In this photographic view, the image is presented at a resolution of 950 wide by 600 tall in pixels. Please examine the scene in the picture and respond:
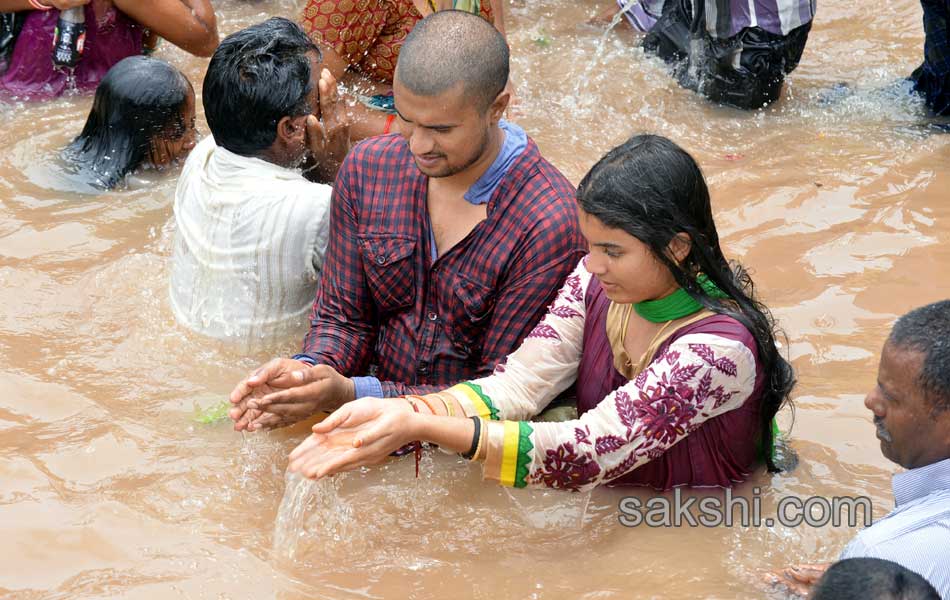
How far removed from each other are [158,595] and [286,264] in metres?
1.23

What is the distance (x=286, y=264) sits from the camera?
12.8 feet

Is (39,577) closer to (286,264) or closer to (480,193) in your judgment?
(286,264)

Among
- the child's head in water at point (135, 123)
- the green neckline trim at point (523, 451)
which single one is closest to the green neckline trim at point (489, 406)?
the green neckline trim at point (523, 451)

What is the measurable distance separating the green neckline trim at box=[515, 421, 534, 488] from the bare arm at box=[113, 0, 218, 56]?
3691 millimetres

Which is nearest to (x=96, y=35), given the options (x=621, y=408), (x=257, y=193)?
(x=257, y=193)

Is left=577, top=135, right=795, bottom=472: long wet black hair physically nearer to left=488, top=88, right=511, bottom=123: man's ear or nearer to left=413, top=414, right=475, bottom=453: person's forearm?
left=488, top=88, right=511, bottom=123: man's ear

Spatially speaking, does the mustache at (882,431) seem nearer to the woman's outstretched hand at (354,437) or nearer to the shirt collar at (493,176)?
the woman's outstretched hand at (354,437)

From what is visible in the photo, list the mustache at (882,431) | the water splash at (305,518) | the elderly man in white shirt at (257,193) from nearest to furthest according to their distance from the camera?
the mustache at (882,431) < the water splash at (305,518) < the elderly man in white shirt at (257,193)

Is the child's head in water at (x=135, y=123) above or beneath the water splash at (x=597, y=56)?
above

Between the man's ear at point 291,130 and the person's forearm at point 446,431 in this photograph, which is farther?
the man's ear at point 291,130

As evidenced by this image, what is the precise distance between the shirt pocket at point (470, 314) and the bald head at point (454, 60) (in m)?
0.56

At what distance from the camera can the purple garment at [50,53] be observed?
5844mm

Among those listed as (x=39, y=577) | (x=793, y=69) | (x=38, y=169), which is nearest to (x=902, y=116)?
(x=793, y=69)

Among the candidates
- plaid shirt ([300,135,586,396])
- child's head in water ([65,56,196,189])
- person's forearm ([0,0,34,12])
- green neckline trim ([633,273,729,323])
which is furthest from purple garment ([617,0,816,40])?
person's forearm ([0,0,34,12])
